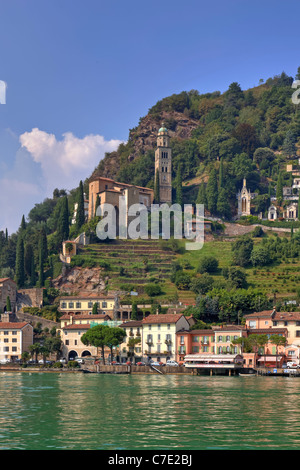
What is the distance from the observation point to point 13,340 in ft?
305

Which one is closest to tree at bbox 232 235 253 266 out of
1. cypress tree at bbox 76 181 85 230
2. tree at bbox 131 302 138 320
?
tree at bbox 131 302 138 320

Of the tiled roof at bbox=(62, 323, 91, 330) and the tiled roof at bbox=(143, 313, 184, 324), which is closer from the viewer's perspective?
the tiled roof at bbox=(143, 313, 184, 324)

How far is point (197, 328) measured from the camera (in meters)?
90.4

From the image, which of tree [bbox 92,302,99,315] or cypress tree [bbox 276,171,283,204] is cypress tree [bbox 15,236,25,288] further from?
cypress tree [bbox 276,171,283,204]

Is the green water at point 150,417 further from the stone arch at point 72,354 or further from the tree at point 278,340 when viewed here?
the stone arch at point 72,354

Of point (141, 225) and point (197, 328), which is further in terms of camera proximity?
point (141, 225)

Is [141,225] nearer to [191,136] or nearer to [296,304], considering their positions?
[296,304]

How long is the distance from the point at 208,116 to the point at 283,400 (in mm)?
147620

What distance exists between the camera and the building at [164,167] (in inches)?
5635

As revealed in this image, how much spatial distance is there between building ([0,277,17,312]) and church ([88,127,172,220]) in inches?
1024

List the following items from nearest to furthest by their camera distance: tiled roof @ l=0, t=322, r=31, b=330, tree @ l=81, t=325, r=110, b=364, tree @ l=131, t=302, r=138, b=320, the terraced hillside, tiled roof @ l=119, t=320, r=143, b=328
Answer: tree @ l=81, t=325, r=110, b=364 → tiled roof @ l=119, t=320, r=143, b=328 → tiled roof @ l=0, t=322, r=31, b=330 → tree @ l=131, t=302, r=138, b=320 → the terraced hillside

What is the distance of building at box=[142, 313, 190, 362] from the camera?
8769 cm

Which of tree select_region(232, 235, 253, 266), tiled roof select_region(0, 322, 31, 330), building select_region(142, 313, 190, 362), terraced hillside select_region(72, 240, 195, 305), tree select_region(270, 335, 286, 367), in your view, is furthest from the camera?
tree select_region(232, 235, 253, 266)

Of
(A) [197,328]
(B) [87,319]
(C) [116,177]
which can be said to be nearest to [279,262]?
(A) [197,328]
